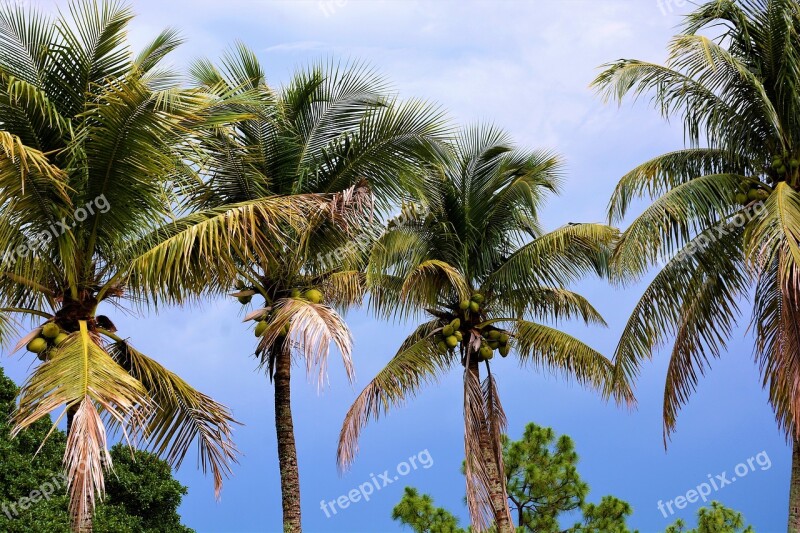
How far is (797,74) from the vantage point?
1223 cm

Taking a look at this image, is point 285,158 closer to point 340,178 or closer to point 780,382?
point 340,178

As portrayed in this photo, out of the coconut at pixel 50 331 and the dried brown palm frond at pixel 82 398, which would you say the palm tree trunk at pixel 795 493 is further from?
the coconut at pixel 50 331

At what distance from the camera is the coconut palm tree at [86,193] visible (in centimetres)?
941

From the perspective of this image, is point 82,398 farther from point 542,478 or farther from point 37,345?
point 542,478

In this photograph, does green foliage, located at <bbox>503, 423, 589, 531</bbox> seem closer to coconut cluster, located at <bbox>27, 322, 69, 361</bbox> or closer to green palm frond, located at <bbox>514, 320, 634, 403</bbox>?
green palm frond, located at <bbox>514, 320, 634, 403</bbox>

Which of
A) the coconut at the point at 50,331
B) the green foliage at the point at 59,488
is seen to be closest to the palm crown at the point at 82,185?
the coconut at the point at 50,331

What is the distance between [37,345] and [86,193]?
66.3 inches

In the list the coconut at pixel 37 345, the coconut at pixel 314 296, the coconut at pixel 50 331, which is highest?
the coconut at pixel 314 296

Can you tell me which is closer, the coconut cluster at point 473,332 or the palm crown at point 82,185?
the palm crown at point 82,185

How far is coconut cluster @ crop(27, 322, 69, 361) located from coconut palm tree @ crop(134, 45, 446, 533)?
2.63 metres

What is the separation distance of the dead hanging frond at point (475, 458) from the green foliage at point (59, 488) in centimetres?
476

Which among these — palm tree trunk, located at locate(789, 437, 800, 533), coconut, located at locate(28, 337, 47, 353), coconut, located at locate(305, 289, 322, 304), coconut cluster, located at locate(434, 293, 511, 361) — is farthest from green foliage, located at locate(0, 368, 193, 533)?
palm tree trunk, located at locate(789, 437, 800, 533)

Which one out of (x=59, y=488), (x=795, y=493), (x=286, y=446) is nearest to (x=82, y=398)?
(x=286, y=446)

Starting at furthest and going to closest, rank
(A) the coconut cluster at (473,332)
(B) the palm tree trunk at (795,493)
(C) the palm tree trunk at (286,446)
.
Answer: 1. (A) the coconut cluster at (473,332)
2. (C) the palm tree trunk at (286,446)
3. (B) the palm tree trunk at (795,493)
